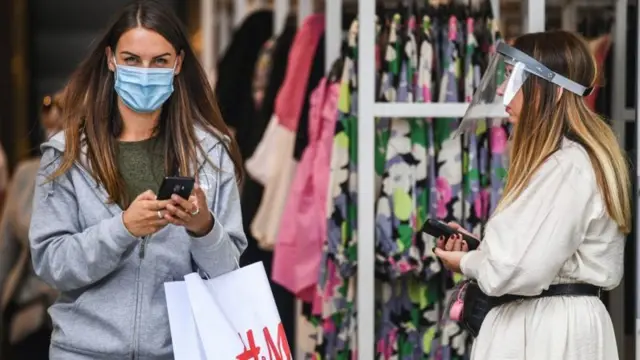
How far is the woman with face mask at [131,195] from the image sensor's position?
2459mm

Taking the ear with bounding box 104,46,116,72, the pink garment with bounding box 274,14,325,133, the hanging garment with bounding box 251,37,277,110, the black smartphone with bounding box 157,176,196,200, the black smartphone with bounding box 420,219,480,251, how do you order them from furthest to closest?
the hanging garment with bounding box 251,37,277,110 → the pink garment with bounding box 274,14,325,133 → the black smartphone with bounding box 420,219,480,251 → the ear with bounding box 104,46,116,72 → the black smartphone with bounding box 157,176,196,200

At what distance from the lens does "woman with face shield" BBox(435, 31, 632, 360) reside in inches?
107

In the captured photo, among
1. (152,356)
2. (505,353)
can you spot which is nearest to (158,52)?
(152,356)

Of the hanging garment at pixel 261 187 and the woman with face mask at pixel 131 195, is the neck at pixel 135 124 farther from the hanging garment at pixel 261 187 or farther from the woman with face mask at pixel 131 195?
the hanging garment at pixel 261 187

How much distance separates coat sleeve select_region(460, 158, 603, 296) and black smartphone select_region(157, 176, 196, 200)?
2.62 ft

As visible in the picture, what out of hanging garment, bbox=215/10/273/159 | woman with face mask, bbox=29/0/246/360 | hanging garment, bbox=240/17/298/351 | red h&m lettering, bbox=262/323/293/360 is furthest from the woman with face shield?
hanging garment, bbox=215/10/273/159

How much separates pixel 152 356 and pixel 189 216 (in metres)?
0.36

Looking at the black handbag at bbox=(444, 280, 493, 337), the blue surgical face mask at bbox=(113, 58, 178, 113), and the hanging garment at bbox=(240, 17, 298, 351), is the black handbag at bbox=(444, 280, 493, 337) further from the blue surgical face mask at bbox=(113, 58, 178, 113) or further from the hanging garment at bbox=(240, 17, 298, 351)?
the hanging garment at bbox=(240, 17, 298, 351)

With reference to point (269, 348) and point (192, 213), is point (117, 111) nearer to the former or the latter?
point (192, 213)

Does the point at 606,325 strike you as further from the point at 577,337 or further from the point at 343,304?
the point at 343,304

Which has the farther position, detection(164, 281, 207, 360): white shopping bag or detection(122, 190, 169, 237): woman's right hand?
detection(164, 281, 207, 360): white shopping bag

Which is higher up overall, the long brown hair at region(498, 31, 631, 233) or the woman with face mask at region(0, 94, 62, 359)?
the long brown hair at region(498, 31, 631, 233)

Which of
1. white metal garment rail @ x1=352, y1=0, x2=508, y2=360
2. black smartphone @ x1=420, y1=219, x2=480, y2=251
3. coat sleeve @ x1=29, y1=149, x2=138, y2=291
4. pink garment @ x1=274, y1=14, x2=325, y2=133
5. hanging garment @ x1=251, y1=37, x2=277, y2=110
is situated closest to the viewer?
coat sleeve @ x1=29, y1=149, x2=138, y2=291

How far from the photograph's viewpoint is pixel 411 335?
3.81 meters
